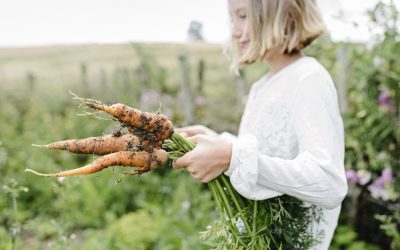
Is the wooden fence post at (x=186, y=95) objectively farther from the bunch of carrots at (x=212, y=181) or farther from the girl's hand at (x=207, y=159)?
the girl's hand at (x=207, y=159)

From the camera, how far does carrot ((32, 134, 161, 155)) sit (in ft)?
4.86

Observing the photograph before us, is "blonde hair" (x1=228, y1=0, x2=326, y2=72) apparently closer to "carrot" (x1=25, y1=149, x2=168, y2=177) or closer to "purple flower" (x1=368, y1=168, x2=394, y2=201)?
"carrot" (x1=25, y1=149, x2=168, y2=177)

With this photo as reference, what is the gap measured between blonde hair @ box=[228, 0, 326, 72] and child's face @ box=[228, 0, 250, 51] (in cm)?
3

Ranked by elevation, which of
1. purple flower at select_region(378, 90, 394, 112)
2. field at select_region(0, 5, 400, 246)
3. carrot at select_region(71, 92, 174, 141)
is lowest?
field at select_region(0, 5, 400, 246)

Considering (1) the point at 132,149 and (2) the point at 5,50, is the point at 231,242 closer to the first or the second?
(1) the point at 132,149

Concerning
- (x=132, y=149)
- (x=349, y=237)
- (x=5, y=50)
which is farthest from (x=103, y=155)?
(x=5, y=50)

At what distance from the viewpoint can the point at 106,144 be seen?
1.54 meters

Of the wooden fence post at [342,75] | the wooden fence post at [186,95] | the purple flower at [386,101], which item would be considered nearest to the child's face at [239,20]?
the purple flower at [386,101]

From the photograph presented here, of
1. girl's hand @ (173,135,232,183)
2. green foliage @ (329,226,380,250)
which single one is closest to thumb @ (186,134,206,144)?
girl's hand @ (173,135,232,183)

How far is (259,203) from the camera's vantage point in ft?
5.20

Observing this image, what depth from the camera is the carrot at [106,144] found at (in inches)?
58.3

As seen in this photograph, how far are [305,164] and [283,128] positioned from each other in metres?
0.21

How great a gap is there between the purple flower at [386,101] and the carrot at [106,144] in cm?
265

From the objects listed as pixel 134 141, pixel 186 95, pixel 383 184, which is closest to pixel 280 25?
pixel 134 141
